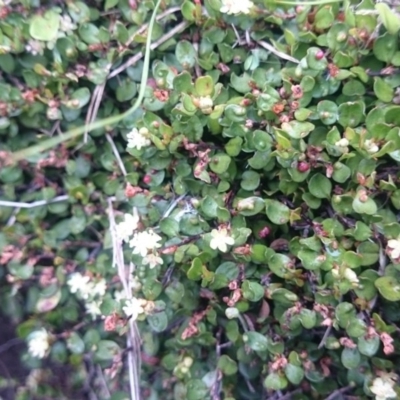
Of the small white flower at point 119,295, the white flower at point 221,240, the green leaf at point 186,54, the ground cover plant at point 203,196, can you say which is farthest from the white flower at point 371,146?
the small white flower at point 119,295

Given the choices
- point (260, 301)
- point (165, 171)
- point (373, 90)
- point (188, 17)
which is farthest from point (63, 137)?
point (373, 90)

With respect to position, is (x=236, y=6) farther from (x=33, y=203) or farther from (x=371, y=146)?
(x=33, y=203)

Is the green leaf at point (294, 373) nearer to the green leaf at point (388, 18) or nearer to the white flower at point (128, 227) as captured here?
the white flower at point (128, 227)

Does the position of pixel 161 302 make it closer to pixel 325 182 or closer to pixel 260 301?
pixel 260 301

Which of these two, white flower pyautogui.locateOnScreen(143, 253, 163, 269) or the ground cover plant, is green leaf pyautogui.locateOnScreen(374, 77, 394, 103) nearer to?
the ground cover plant

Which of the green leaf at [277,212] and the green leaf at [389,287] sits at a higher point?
the green leaf at [277,212]

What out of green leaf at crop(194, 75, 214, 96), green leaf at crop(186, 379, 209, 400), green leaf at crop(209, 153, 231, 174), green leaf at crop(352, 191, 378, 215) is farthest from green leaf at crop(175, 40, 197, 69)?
green leaf at crop(186, 379, 209, 400)

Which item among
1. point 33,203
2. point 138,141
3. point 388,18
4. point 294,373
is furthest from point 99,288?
point 388,18
